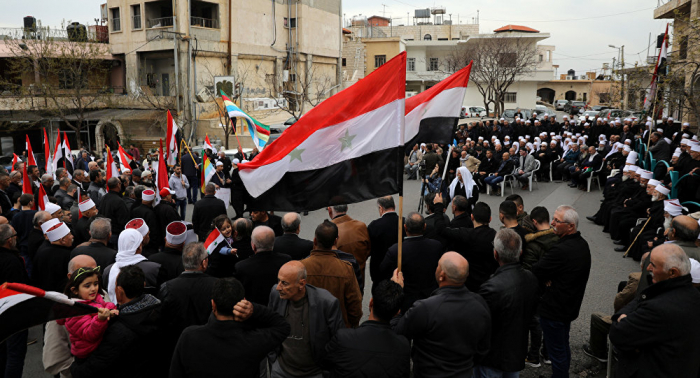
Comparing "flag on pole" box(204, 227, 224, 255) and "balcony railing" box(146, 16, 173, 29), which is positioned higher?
"balcony railing" box(146, 16, 173, 29)

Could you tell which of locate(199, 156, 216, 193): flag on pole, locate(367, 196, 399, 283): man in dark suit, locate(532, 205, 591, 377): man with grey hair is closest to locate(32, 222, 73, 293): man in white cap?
locate(367, 196, 399, 283): man in dark suit

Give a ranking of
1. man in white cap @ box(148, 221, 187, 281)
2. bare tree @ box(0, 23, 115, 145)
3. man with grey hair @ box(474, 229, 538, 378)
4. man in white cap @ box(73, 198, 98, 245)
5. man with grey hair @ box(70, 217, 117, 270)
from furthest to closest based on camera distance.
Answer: bare tree @ box(0, 23, 115, 145), man in white cap @ box(73, 198, 98, 245), man with grey hair @ box(70, 217, 117, 270), man in white cap @ box(148, 221, 187, 281), man with grey hair @ box(474, 229, 538, 378)

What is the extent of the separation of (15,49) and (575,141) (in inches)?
1338

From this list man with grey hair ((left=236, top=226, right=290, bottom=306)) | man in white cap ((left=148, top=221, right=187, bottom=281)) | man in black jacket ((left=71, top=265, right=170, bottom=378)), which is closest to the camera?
man in black jacket ((left=71, top=265, right=170, bottom=378))

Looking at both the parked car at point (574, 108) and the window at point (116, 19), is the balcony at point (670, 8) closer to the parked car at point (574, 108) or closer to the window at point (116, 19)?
the parked car at point (574, 108)

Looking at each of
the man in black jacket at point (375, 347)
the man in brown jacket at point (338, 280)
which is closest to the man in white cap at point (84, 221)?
the man in brown jacket at point (338, 280)

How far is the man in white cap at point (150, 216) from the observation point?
8.09 metres

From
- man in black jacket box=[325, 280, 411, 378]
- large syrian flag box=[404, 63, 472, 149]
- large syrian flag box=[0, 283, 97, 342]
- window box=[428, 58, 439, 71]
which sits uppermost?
window box=[428, 58, 439, 71]

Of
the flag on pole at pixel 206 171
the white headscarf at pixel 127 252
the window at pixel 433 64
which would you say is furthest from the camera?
the window at pixel 433 64

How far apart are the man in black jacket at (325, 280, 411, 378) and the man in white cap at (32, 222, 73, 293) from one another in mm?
3931

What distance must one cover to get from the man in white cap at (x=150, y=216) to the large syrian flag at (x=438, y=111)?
14.2ft

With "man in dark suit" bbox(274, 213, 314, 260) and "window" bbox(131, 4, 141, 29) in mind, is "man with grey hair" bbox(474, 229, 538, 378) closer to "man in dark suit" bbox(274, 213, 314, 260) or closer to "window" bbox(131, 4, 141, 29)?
"man in dark suit" bbox(274, 213, 314, 260)

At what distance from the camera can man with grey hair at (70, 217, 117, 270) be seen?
5.65 meters

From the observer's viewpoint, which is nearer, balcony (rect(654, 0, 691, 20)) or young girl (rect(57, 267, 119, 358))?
young girl (rect(57, 267, 119, 358))
